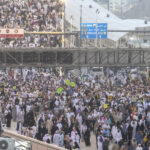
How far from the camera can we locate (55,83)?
87.8 feet

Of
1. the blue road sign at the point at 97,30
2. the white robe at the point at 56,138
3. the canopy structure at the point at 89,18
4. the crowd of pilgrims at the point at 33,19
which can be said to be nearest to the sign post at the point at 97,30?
the blue road sign at the point at 97,30

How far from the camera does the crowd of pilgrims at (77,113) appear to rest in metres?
15.9

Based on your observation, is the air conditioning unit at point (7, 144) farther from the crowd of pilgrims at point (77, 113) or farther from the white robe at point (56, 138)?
the white robe at point (56, 138)

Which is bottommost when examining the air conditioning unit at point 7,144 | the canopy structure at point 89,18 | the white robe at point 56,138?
the white robe at point 56,138

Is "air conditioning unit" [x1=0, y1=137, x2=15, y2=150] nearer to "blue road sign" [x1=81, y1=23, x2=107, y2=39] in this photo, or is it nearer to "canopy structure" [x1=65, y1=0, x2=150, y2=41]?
"blue road sign" [x1=81, y1=23, x2=107, y2=39]

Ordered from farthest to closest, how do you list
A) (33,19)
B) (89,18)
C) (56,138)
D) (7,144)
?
(89,18) < (33,19) < (56,138) < (7,144)

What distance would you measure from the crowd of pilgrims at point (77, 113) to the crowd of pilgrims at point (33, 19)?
6.85 metres

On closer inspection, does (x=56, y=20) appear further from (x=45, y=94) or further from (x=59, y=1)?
(x=45, y=94)

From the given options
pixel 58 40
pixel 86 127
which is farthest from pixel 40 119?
pixel 58 40

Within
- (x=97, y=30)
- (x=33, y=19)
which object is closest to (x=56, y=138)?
(x=33, y=19)

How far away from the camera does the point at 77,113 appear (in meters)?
19.7

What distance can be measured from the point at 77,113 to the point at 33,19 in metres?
17.5

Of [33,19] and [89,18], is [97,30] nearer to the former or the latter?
[33,19]

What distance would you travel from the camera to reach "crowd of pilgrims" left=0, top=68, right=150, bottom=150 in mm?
15930
